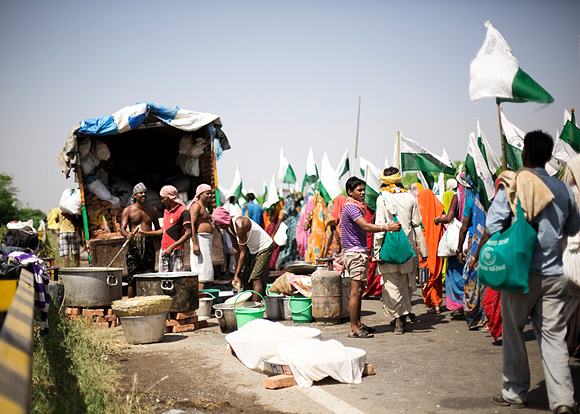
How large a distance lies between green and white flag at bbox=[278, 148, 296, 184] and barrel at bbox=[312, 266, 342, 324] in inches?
438

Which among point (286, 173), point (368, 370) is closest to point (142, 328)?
point (368, 370)

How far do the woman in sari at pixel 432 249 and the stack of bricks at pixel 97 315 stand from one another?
4907mm

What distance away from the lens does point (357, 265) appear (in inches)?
278

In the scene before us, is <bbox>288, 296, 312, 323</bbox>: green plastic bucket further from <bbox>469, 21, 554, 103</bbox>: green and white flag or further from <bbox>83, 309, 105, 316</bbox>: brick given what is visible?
<bbox>469, 21, 554, 103</bbox>: green and white flag


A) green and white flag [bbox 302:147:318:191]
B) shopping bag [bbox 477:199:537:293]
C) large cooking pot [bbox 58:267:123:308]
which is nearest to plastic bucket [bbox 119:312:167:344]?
large cooking pot [bbox 58:267:123:308]

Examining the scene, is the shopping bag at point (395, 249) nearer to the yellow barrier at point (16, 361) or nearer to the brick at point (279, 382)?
the brick at point (279, 382)

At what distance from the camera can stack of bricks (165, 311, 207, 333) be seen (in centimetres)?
766

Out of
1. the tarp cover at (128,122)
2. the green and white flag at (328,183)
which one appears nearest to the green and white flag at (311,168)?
the green and white flag at (328,183)

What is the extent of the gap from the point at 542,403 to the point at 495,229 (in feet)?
4.52

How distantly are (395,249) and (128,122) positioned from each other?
6265 mm

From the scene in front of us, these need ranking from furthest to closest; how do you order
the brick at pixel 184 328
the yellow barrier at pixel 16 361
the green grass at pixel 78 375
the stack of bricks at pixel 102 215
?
the stack of bricks at pixel 102 215 → the brick at pixel 184 328 → the green grass at pixel 78 375 → the yellow barrier at pixel 16 361

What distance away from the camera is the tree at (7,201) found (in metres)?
32.8

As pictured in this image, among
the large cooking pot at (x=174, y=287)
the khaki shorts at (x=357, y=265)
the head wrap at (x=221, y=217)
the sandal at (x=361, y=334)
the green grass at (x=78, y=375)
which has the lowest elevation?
the sandal at (x=361, y=334)

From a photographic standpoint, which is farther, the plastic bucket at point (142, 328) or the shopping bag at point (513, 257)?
the plastic bucket at point (142, 328)
